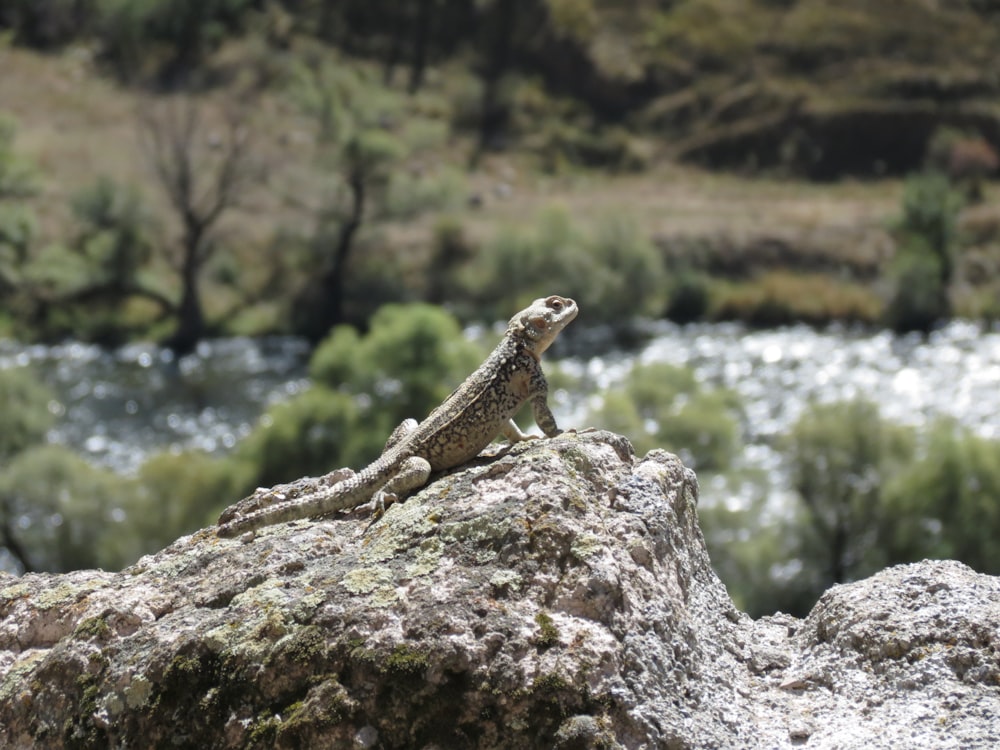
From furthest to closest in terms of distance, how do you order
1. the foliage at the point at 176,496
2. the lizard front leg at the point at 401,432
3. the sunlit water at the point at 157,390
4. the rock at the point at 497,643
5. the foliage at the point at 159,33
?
the foliage at the point at 159,33, the sunlit water at the point at 157,390, the foliage at the point at 176,496, the lizard front leg at the point at 401,432, the rock at the point at 497,643

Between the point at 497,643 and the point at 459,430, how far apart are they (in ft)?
8.82

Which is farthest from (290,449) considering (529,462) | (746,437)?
(529,462)

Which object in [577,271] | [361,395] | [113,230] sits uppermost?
[361,395]

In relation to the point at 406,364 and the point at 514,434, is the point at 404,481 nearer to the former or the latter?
the point at 514,434

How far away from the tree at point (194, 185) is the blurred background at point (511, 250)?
25 cm

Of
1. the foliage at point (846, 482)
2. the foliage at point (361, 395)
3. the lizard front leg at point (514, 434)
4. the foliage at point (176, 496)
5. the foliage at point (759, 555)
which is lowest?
the foliage at point (176, 496)

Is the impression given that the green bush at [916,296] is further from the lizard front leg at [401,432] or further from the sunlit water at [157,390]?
the lizard front leg at [401,432]

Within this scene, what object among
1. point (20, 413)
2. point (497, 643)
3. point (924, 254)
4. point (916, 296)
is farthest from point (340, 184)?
point (497, 643)

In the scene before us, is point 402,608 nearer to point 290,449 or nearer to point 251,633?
point 251,633

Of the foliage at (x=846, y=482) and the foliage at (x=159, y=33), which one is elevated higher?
the foliage at (x=846, y=482)

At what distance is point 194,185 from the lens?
74750mm

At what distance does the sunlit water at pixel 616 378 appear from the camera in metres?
49.3

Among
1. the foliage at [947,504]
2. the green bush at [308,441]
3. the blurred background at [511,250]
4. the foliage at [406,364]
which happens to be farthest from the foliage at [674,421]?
the green bush at [308,441]

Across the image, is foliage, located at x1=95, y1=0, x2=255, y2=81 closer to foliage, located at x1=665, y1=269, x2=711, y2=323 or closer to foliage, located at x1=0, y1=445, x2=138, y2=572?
foliage, located at x1=665, y1=269, x2=711, y2=323
